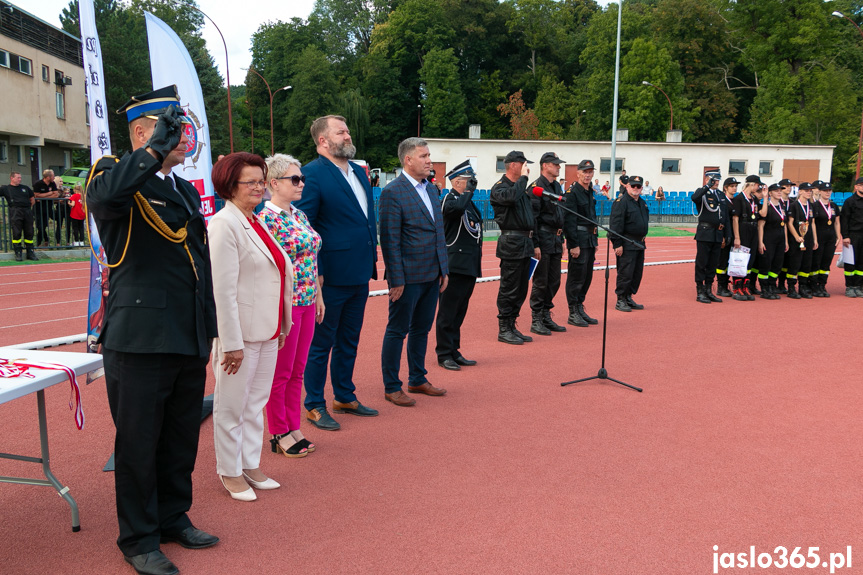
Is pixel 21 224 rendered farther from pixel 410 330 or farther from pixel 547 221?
pixel 410 330

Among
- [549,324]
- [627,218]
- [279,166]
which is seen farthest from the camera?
[627,218]

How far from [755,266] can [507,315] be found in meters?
6.61

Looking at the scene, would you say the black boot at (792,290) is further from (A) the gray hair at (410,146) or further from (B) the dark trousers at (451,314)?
(A) the gray hair at (410,146)

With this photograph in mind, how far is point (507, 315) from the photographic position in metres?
8.50

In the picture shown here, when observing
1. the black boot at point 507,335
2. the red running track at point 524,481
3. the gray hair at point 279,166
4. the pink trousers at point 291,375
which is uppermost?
the gray hair at point 279,166

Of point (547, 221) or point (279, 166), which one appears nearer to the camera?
point (279, 166)

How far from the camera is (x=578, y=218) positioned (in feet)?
31.9

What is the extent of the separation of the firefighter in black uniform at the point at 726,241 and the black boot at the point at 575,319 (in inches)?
157

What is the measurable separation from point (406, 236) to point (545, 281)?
362 centimetres

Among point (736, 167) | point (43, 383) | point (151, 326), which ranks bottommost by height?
point (43, 383)

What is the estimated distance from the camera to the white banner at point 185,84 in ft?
17.6

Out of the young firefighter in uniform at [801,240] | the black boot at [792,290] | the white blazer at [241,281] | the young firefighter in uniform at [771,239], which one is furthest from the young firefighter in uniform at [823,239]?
the white blazer at [241,281]

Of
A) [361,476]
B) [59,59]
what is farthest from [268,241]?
[59,59]

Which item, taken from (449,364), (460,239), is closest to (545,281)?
(460,239)
